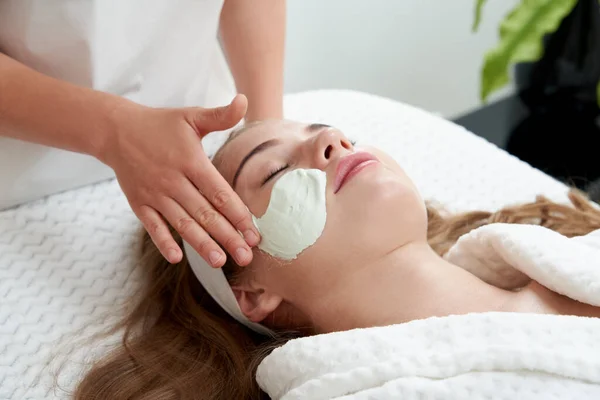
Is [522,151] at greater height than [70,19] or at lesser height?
lesser

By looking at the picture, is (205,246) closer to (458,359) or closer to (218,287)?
(218,287)

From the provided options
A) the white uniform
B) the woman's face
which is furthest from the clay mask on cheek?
the white uniform

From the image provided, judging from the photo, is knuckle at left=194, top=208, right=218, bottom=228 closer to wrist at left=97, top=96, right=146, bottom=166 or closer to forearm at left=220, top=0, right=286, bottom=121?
wrist at left=97, top=96, right=146, bottom=166

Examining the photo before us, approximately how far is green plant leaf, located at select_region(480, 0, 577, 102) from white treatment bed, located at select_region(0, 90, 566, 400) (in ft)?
1.35

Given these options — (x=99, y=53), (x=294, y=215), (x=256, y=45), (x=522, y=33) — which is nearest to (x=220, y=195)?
(x=294, y=215)

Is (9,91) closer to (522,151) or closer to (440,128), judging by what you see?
(440,128)

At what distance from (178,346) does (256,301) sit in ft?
0.45

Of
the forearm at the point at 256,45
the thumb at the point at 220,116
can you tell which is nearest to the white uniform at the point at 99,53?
the forearm at the point at 256,45

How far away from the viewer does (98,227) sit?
1.22m

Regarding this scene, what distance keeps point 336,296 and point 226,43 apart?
583 mm

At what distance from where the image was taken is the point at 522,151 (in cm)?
218

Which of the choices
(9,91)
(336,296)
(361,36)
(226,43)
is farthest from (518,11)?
(9,91)

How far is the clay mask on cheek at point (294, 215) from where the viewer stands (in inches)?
36.9

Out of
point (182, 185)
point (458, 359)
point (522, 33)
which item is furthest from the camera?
point (522, 33)
